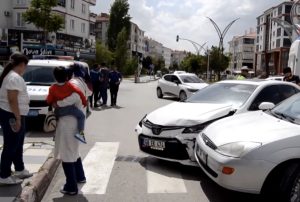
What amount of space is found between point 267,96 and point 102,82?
1139 centimetres

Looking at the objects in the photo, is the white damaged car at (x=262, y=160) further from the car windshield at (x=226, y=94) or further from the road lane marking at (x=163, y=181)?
the car windshield at (x=226, y=94)

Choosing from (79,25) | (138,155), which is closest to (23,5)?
(79,25)

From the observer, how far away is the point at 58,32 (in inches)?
2210

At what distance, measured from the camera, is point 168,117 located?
7.67 meters

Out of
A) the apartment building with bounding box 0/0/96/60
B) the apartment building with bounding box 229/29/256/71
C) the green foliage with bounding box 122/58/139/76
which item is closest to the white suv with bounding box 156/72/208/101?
the apartment building with bounding box 0/0/96/60

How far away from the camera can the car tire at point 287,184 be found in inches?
197

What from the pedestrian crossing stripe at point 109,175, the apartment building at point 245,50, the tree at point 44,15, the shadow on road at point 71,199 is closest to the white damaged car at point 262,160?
the pedestrian crossing stripe at point 109,175

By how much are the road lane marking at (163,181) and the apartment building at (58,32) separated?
39.0m

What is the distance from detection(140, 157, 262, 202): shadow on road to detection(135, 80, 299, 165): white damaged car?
234mm

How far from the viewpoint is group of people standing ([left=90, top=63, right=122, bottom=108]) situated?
18.5 m

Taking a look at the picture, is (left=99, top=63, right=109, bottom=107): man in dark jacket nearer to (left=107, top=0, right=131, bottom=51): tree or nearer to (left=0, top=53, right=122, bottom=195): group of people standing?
(left=0, top=53, right=122, bottom=195): group of people standing

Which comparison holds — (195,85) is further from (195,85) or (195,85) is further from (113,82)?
(113,82)

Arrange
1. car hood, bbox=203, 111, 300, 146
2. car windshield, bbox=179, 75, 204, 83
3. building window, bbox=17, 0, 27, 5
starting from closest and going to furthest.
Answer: car hood, bbox=203, 111, 300, 146 → car windshield, bbox=179, 75, 204, 83 → building window, bbox=17, 0, 27, 5

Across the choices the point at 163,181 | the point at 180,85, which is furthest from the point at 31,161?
the point at 180,85
